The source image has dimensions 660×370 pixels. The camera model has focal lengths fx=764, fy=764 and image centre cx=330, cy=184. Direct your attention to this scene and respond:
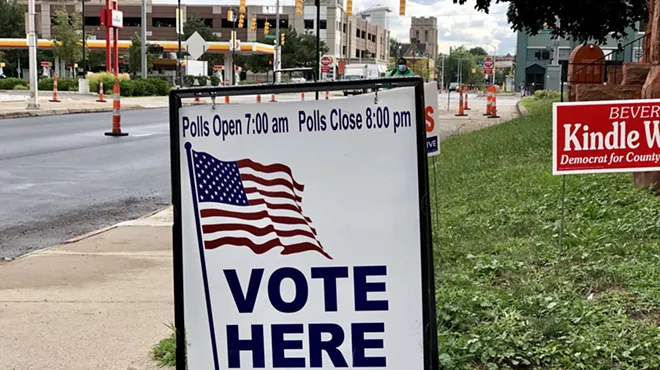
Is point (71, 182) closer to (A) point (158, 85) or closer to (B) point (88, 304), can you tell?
(B) point (88, 304)

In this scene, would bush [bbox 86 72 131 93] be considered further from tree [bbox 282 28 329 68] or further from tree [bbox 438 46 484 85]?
tree [bbox 438 46 484 85]

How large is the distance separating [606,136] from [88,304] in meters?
3.76

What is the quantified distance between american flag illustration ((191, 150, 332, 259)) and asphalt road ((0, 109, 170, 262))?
5.14m

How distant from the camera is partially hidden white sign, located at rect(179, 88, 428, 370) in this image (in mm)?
2797

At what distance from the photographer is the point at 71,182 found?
1184 centimetres

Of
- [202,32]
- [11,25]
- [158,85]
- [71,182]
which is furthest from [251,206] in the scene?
[11,25]

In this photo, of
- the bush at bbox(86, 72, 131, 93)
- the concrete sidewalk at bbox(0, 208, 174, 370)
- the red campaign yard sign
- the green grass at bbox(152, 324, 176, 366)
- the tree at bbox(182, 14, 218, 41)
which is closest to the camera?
the green grass at bbox(152, 324, 176, 366)

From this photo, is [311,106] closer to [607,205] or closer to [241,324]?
[241,324]

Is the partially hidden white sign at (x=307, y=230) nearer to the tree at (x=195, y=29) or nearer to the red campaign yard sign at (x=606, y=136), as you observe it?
the red campaign yard sign at (x=606, y=136)

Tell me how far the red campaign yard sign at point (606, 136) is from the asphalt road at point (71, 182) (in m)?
→ 5.26

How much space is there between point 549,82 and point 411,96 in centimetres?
5260

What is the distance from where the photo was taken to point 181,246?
9.71 ft

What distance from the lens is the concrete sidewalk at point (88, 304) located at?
4426mm

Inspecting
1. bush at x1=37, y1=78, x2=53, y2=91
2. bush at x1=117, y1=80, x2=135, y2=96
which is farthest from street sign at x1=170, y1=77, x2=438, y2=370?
bush at x1=37, y1=78, x2=53, y2=91
